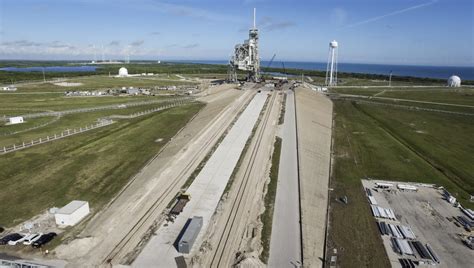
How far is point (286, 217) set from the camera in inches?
1191

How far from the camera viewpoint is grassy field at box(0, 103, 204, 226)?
33594 mm

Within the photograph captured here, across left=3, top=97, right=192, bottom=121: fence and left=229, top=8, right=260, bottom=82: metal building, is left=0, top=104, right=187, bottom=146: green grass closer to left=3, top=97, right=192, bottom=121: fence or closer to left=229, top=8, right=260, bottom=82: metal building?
left=3, top=97, right=192, bottom=121: fence

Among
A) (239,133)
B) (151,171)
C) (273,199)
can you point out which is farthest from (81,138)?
(273,199)

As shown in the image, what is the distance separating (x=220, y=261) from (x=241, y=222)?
5.68 m

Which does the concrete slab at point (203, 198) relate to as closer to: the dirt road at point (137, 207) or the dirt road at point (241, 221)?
the dirt road at point (241, 221)

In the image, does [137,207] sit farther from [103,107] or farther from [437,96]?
[437,96]

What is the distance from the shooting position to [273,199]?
33.7 m

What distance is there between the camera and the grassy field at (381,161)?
2823 centimetres

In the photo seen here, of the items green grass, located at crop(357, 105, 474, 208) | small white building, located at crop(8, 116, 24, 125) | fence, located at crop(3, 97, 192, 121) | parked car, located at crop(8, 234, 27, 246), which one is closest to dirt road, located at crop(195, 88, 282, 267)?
parked car, located at crop(8, 234, 27, 246)

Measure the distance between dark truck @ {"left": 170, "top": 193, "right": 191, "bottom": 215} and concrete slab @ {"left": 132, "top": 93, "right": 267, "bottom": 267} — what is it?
0.35 metres

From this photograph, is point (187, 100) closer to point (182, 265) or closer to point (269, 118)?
point (269, 118)

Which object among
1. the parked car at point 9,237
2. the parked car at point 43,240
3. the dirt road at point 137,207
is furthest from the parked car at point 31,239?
the dirt road at point 137,207

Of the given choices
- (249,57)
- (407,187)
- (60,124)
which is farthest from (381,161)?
(249,57)

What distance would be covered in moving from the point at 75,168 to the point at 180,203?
61.9 ft
